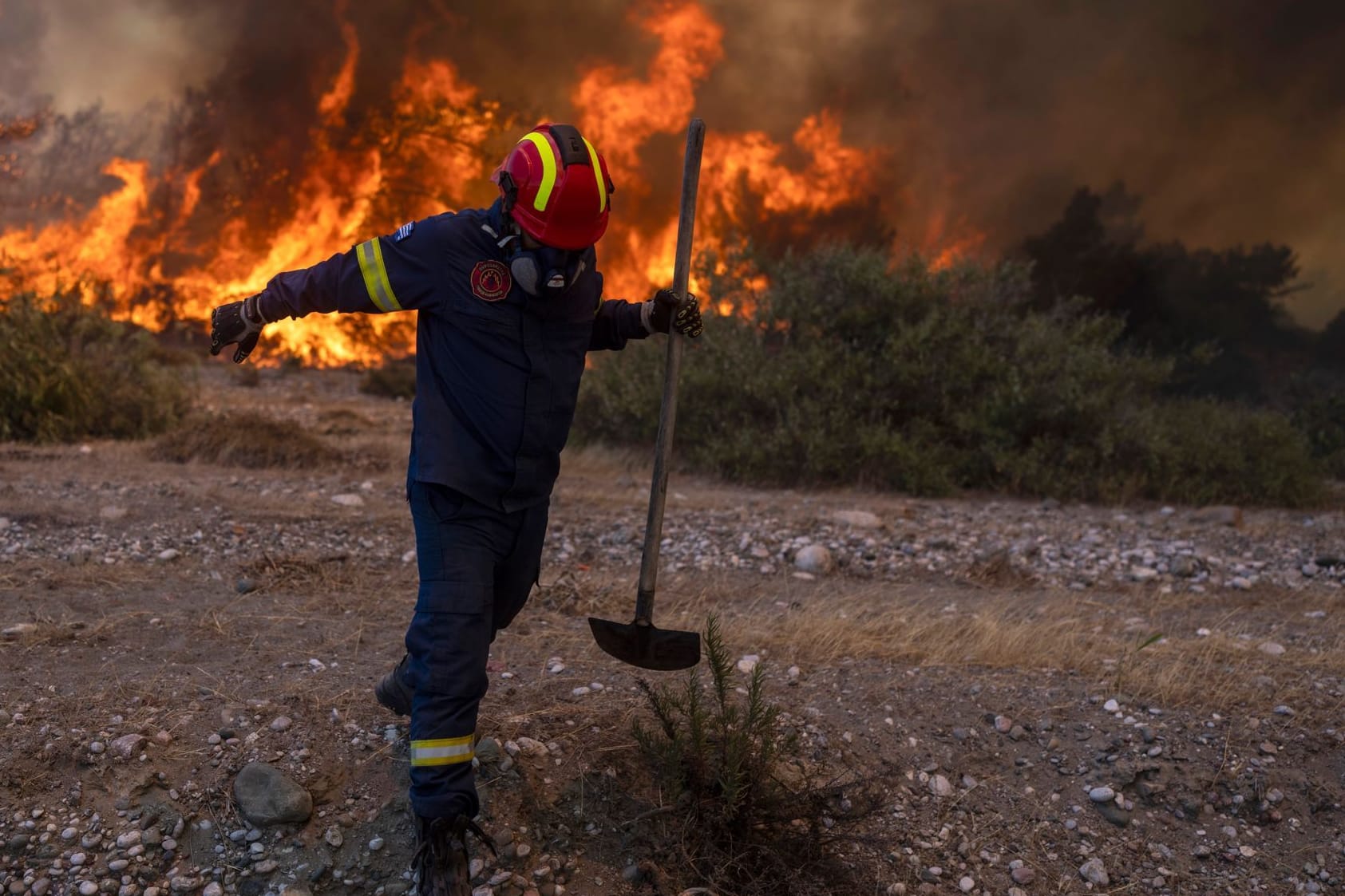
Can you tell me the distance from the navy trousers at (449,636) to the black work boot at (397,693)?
0.34 m

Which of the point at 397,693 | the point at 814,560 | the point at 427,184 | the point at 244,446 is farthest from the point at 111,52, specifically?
the point at 397,693

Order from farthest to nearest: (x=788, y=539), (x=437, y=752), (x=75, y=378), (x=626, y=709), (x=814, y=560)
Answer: (x=75, y=378)
(x=788, y=539)
(x=814, y=560)
(x=626, y=709)
(x=437, y=752)

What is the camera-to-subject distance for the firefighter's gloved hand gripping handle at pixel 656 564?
10.9ft

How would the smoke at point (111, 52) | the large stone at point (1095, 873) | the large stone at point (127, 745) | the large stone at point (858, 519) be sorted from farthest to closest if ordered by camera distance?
1. the smoke at point (111, 52)
2. the large stone at point (858, 519)
3. the large stone at point (1095, 873)
4. the large stone at point (127, 745)

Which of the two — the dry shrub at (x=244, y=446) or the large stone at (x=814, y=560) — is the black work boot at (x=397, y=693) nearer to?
the large stone at (x=814, y=560)

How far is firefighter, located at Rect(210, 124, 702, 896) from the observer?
270 centimetres

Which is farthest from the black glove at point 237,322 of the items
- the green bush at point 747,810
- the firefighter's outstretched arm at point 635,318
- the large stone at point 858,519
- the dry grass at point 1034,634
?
the large stone at point 858,519

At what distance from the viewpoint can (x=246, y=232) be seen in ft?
52.6

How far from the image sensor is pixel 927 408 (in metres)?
9.75

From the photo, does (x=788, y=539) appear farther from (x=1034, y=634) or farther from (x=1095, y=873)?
(x=1095, y=873)

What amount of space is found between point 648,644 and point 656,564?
0.26m

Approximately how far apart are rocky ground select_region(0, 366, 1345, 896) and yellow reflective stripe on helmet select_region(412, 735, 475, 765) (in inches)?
17.5

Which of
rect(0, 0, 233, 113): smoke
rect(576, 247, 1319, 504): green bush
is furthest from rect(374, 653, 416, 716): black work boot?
rect(0, 0, 233, 113): smoke

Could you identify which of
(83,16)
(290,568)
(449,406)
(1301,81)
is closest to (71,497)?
(290,568)
